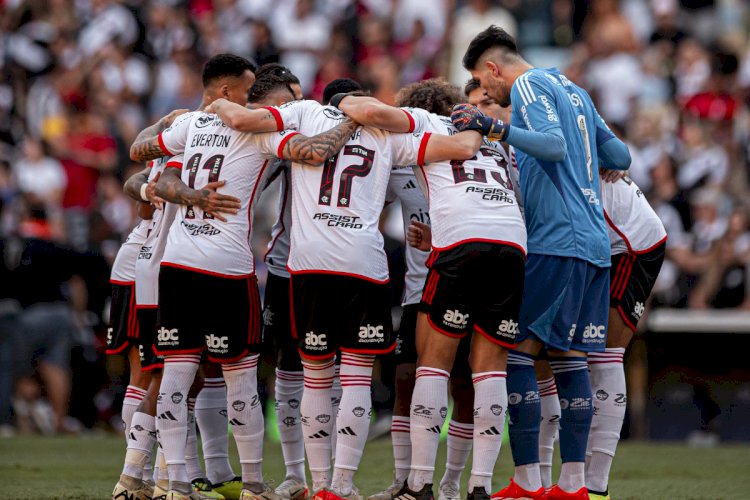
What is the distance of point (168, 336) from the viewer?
24.3ft

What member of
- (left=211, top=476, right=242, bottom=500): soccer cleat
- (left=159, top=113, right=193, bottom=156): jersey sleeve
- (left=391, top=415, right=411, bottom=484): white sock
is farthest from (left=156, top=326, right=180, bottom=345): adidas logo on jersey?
(left=391, top=415, right=411, bottom=484): white sock

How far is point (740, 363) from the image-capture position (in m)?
14.2

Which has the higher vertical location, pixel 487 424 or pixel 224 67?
pixel 224 67

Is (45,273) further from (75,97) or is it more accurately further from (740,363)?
(740,363)

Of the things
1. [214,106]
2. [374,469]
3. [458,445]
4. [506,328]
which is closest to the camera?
[506,328]

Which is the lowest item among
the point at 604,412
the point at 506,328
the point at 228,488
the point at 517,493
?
the point at 228,488

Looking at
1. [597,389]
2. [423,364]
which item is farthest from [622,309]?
[423,364]

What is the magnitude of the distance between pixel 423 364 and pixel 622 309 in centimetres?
165

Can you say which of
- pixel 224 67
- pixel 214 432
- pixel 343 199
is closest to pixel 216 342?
pixel 214 432

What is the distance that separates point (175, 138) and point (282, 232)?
102cm

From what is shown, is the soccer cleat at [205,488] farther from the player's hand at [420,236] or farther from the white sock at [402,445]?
the player's hand at [420,236]

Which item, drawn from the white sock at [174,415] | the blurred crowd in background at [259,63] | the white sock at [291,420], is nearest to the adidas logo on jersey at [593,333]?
the white sock at [291,420]

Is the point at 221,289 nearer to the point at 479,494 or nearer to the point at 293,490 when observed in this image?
the point at 293,490

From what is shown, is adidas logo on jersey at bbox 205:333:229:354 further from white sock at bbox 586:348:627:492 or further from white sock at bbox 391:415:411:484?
white sock at bbox 586:348:627:492
